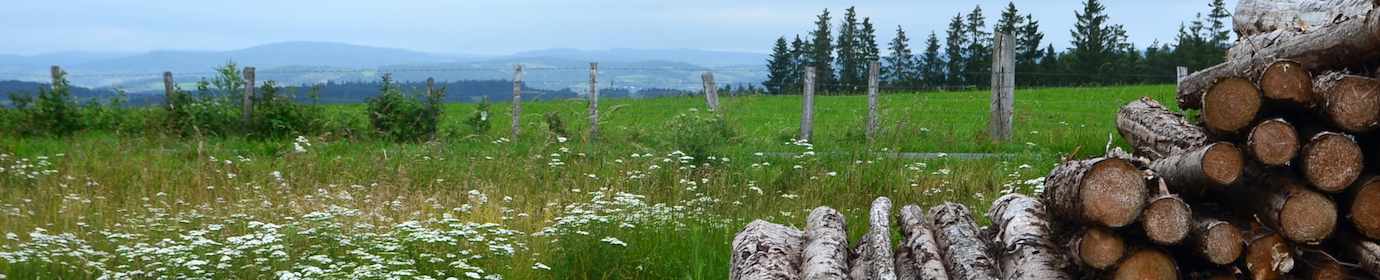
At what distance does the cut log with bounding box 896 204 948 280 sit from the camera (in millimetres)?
3871

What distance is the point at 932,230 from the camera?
454 cm

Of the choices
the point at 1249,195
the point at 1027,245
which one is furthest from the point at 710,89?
the point at 1249,195

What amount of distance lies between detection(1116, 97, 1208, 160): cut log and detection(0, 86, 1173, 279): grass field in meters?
1.15

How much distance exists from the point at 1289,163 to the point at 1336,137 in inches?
10.9

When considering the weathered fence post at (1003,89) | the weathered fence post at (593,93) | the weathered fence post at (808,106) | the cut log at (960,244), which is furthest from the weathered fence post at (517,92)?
the cut log at (960,244)

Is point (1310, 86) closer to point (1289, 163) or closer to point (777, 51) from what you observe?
point (1289, 163)

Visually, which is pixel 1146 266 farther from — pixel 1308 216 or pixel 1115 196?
pixel 1308 216

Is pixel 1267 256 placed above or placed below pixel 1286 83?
below

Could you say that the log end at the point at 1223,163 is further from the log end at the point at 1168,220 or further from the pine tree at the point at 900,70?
the pine tree at the point at 900,70

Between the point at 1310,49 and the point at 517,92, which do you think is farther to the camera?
the point at 517,92

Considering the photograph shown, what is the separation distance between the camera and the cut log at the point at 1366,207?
311cm

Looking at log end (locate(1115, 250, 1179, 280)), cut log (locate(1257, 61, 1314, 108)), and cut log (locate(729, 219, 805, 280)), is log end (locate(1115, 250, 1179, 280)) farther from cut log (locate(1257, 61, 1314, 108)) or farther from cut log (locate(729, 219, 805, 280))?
cut log (locate(729, 219, 805, 280))

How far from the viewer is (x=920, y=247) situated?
164 inches

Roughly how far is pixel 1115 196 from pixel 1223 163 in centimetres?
37
